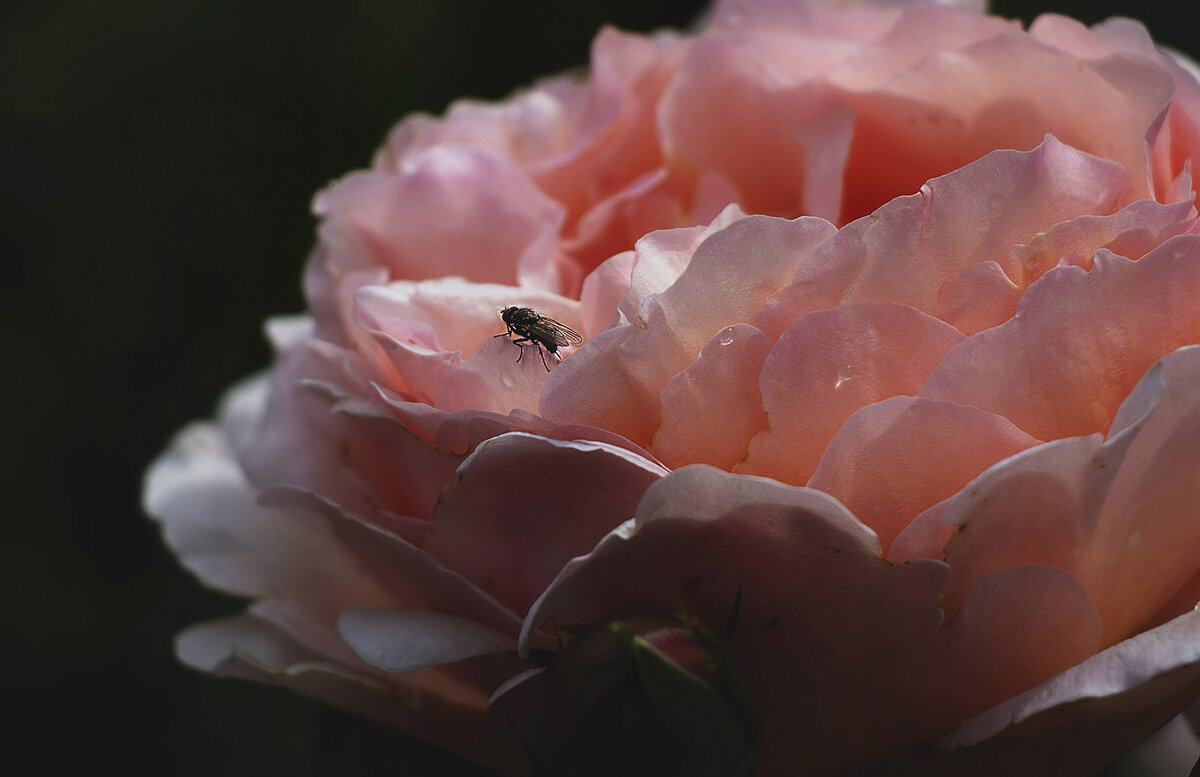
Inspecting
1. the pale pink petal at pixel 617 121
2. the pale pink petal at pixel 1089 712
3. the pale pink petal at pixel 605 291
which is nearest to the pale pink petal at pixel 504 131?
the pale pink petal at pixel 617 121

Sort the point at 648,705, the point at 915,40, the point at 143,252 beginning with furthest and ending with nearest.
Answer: the point at 143,252 → the point at 915,40 → the point at 648,705

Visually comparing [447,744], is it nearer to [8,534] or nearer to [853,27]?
[853,27]

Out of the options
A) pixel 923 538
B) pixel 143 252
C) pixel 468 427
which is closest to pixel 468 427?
pixel 468 427

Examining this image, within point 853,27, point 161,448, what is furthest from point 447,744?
point 161,448

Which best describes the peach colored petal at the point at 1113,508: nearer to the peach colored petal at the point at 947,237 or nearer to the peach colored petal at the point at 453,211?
the peach colored petal at the point at 947,237

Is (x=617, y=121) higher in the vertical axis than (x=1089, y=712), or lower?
higher

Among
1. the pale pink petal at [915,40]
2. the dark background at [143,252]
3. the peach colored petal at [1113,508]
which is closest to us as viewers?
the peach colored petal at [1113,508]

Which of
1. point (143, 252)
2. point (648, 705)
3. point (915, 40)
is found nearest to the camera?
point (648, 705)

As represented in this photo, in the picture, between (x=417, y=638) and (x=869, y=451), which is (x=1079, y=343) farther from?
(x=417, y=638)
